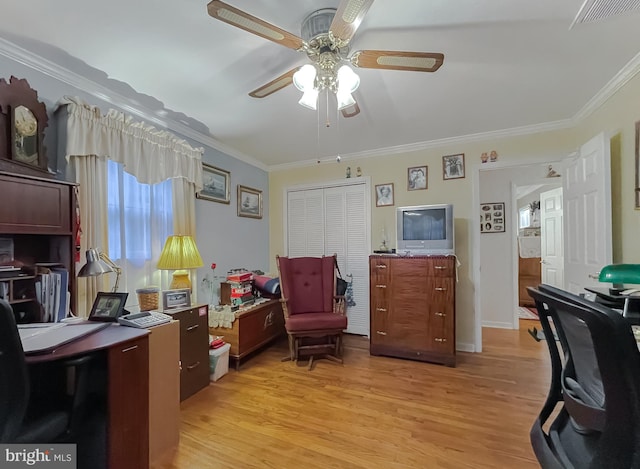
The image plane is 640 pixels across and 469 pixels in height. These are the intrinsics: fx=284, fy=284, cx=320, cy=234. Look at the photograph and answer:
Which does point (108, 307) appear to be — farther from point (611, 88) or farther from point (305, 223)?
point (611, 88)

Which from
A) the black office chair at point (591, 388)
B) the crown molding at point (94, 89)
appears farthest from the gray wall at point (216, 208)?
the black office chair at point (591, 388)

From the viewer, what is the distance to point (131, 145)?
90.1 inches

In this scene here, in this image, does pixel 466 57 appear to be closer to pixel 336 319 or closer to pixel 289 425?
pixel 336 319

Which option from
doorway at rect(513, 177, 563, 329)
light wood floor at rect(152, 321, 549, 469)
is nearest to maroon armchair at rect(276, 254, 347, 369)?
light wood floor at rect(152, 321, 549, 469)

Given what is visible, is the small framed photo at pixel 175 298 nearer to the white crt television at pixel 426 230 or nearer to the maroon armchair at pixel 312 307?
the maroon armchair at pixel 312 307

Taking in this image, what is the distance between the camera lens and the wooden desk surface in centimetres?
112

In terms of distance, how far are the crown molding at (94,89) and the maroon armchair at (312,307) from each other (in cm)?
161

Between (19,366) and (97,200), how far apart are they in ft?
4.50

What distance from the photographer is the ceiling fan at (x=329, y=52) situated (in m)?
1.17

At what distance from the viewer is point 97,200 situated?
2033 mm

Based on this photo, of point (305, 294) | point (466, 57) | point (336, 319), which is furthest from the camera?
point (305, 294)

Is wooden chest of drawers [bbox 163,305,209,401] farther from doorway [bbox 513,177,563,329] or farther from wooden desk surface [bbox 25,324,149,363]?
doorway [bbox 513,177,563,329]

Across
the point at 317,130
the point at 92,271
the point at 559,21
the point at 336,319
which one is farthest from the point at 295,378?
the point at 559,21

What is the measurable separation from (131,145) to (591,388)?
9.82ft
